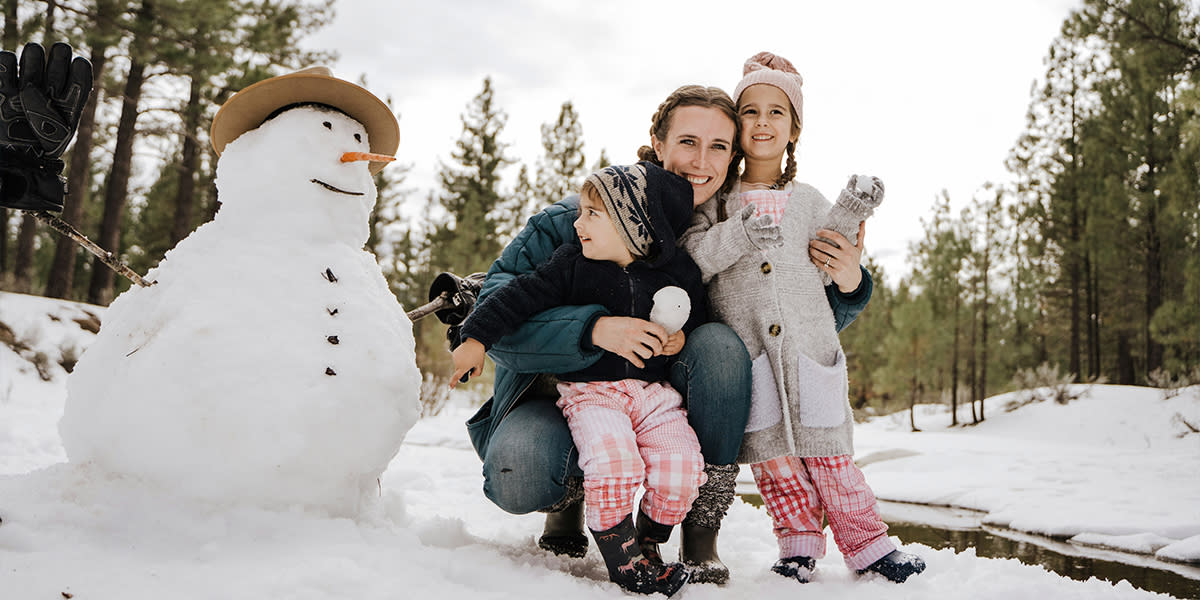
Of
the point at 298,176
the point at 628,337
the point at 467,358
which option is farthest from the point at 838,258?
the point at 298,176

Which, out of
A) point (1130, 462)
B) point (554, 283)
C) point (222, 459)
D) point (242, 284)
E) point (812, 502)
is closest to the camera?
point (222, 459)

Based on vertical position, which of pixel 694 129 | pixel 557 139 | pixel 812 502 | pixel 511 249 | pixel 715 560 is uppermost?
pixel 557 139

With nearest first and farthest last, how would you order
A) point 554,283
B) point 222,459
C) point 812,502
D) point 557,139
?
1. point 222,459
2. point 554,283
3. point 812,502
4. point 557,139

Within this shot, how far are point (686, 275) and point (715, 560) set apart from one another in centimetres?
86

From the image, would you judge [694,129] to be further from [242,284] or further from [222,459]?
[222,459]

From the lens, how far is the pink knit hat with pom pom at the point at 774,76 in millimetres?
2453

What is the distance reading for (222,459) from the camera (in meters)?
1.79

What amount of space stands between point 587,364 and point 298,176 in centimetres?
103

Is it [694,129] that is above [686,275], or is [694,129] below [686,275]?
above

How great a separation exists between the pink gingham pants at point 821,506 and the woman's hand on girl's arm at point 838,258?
57cm

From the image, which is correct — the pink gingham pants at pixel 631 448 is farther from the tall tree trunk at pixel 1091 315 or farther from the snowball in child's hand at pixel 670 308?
the tall tree trunk at pixel 1091 315

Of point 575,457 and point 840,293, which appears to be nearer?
point 575,457

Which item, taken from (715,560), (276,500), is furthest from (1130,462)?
(276,500)

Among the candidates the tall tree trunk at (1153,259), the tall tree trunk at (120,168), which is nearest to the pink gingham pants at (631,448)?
the tall tree trunk at (120,168)
